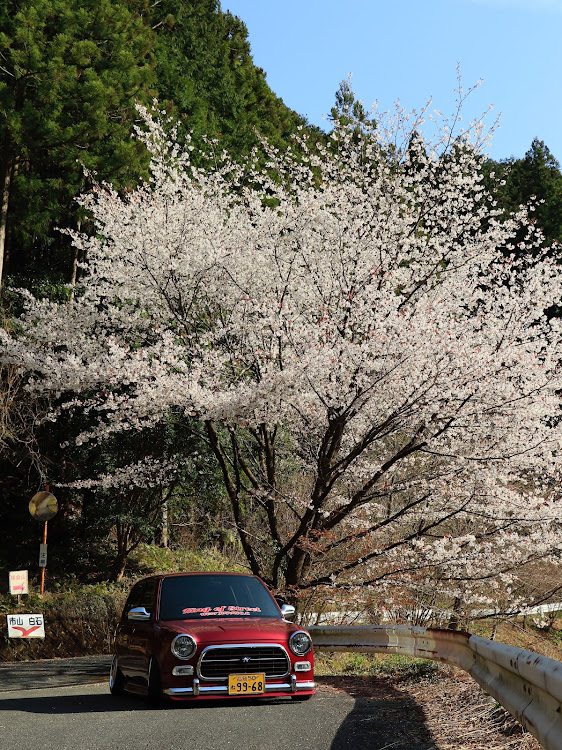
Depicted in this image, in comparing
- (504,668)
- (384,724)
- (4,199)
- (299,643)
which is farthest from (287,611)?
(4,199)

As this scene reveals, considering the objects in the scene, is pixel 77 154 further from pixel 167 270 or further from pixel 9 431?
pixel 167 270

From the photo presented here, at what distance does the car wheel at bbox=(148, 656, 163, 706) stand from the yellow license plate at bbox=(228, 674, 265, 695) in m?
0.64

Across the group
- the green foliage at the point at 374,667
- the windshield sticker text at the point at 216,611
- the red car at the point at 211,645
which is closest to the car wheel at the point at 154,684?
Answer: the red car at the point at 211,645

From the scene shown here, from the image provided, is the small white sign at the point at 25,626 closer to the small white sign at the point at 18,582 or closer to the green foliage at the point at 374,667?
the small white sign at the point at 18,582

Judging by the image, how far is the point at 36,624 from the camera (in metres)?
16.6

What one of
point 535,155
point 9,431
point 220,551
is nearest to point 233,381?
Result: point 9,431

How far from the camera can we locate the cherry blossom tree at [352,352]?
1255 centimetres

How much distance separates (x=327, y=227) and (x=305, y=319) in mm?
1582

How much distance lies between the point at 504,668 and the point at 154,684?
3.50 m

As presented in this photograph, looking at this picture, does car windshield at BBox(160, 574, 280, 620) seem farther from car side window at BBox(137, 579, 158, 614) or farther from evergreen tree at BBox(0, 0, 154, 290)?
evergreen tree at BBox(0, 0, 154, 290)

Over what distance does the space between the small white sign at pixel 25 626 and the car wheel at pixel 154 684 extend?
9.54m

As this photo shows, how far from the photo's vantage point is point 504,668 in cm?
534

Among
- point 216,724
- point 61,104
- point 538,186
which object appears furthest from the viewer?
point 538,186

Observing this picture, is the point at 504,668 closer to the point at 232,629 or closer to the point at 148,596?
the point at 232,629
